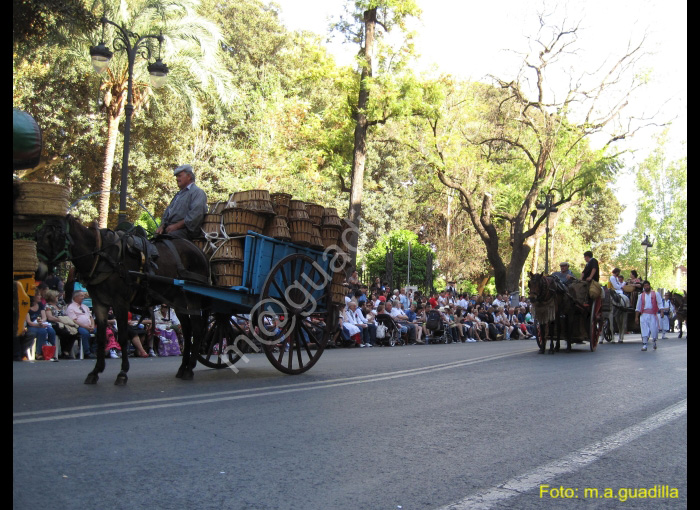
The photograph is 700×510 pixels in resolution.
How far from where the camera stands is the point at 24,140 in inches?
184

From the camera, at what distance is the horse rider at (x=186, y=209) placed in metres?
9.95

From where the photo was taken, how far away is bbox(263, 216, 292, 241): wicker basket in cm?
1030

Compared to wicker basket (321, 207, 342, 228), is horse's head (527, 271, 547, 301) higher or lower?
lower

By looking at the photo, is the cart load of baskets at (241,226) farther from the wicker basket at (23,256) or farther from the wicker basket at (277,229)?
the wicker basket at (23,256)

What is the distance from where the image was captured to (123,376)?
8.93 m

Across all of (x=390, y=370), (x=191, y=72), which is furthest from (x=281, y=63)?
(x=390, y=370)

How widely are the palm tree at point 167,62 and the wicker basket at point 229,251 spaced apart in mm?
18354

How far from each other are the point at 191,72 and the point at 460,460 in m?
26.6

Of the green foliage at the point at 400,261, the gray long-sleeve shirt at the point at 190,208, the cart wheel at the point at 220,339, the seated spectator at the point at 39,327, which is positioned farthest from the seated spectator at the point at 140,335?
the green foliage at the point at 400,261

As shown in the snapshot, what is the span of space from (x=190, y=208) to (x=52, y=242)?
2403mm

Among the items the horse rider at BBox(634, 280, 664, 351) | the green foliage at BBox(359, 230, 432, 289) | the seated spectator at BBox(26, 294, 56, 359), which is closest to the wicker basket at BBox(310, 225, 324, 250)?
the seated spectator at BBox(26, 294, 56, 359)

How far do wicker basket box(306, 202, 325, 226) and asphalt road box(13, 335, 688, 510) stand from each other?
2.32m

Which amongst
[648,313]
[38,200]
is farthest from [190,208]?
[648,313]

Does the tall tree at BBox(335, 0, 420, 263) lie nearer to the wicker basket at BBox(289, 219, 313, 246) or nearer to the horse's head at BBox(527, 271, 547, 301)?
the horse's head at BBox(527, 271, 547, 301)
